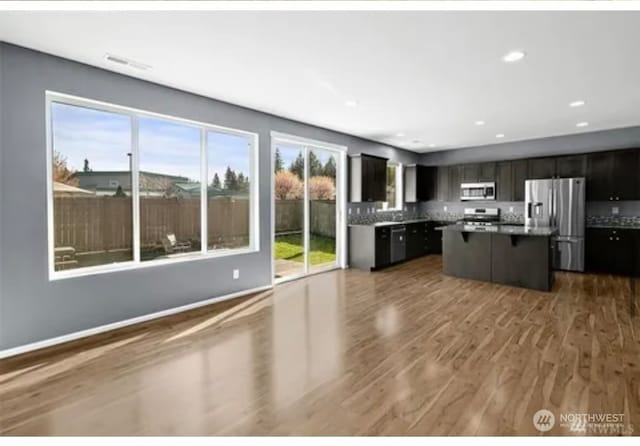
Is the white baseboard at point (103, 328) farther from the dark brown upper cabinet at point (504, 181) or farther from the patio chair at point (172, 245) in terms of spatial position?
the dark brown upper cabinet at point (504, 181)

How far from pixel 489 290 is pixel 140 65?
5339 mm

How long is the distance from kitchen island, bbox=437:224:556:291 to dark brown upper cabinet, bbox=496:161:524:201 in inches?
89.9

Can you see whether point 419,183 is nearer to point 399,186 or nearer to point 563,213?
point 399,186

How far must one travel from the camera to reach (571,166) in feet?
22.2

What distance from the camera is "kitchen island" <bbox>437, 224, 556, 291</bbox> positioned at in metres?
5.10

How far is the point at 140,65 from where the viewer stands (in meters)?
3.45

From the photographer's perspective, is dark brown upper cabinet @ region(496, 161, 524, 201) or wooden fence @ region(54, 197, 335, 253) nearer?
wooden fence @ region(54, 197, 335, 253)

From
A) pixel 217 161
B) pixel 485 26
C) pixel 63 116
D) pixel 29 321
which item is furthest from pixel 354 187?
pixel 29 321

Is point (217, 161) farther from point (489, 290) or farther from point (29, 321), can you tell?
point (489, 290)

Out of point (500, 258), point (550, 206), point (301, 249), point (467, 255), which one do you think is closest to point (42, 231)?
point (301, 249)

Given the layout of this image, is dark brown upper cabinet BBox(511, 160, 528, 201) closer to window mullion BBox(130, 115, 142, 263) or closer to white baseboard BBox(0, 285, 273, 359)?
white baseboard BBox(0, 285, 273, 359)

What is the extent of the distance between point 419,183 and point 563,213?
10.5ft

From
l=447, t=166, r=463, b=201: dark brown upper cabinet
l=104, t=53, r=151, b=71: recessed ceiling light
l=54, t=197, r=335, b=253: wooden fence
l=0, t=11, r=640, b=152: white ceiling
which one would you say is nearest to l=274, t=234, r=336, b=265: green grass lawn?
l=54, t=197, r=335, b=253: wooden fence

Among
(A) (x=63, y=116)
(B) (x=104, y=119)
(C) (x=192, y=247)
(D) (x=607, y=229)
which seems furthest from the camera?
(D) (x=607, y=229)
